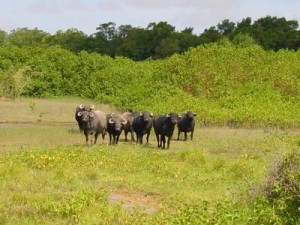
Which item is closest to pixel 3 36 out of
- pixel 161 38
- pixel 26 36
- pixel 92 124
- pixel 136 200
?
pixel 26 36

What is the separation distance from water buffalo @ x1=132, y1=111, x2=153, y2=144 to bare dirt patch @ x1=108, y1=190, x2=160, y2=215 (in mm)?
9209

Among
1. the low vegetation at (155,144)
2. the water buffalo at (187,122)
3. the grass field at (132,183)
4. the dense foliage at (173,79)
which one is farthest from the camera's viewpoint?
the dense foliage at (173,79)

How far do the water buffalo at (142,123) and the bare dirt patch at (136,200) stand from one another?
363 inches

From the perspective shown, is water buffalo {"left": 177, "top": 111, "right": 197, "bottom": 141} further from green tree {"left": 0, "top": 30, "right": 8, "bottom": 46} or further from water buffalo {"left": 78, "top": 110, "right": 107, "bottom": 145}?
green tree {"left": 0, "top": 30, "right": 8, "bottom": 46}

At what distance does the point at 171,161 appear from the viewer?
15.3 m

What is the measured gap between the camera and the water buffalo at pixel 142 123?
20.8 metres

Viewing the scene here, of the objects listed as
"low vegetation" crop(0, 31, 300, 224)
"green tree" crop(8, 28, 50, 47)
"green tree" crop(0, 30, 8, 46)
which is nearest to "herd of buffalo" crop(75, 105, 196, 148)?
"low vegetation" crop(0, 31, 300, 224)

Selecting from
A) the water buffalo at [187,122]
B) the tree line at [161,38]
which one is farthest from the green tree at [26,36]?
the water buffalo at [187,122]

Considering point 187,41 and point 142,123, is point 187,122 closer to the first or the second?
point 142,123

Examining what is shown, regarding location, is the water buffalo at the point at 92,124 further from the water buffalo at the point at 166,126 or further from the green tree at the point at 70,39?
the green tree at the point at 70,39

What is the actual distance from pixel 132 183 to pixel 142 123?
348 inches

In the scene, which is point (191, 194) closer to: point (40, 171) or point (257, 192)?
point (257, 192)

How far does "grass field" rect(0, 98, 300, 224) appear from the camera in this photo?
900 cm

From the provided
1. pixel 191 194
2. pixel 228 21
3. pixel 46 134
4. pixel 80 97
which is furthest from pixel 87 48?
pixel 191 194
